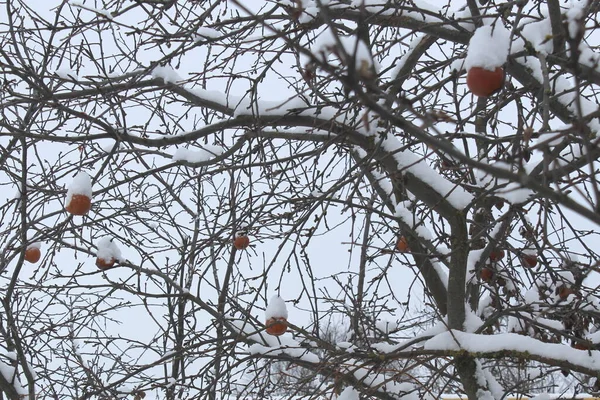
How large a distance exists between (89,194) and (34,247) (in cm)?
132

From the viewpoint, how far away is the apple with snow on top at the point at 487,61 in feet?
5.07

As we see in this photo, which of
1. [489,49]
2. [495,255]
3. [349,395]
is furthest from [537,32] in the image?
[349,395]

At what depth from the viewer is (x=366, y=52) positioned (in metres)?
0.82

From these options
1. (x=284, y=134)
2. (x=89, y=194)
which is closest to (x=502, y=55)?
(x=284, y=134)

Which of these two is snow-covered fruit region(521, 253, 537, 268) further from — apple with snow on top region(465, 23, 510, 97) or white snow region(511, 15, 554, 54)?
apple with snow on top region(465, 23, 510, 97)

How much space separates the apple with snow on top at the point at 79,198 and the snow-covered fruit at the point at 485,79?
1.93 m

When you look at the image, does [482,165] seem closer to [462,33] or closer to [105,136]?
[105,136]

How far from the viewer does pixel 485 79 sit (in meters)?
1.56

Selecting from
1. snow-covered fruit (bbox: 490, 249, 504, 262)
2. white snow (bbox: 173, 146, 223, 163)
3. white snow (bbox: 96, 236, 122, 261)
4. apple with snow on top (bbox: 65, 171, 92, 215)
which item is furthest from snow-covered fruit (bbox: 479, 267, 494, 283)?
apple with snow on top (bbox: 65, 171, 92, 215)

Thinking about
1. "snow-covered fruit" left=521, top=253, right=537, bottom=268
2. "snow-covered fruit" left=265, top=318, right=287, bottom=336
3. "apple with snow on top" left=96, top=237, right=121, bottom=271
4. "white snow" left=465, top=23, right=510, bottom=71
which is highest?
"apple with snow on top" left=96, top=237, right=121, bottom=271

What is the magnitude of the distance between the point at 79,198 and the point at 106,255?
42cm

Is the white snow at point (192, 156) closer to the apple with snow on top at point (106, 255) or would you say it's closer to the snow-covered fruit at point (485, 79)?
the apple with snow on top at point (106, 255)

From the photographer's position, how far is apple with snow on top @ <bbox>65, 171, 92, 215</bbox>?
269 cm

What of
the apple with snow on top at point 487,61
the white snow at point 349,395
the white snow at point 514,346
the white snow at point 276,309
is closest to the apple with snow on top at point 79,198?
the white snow at point 276,309
